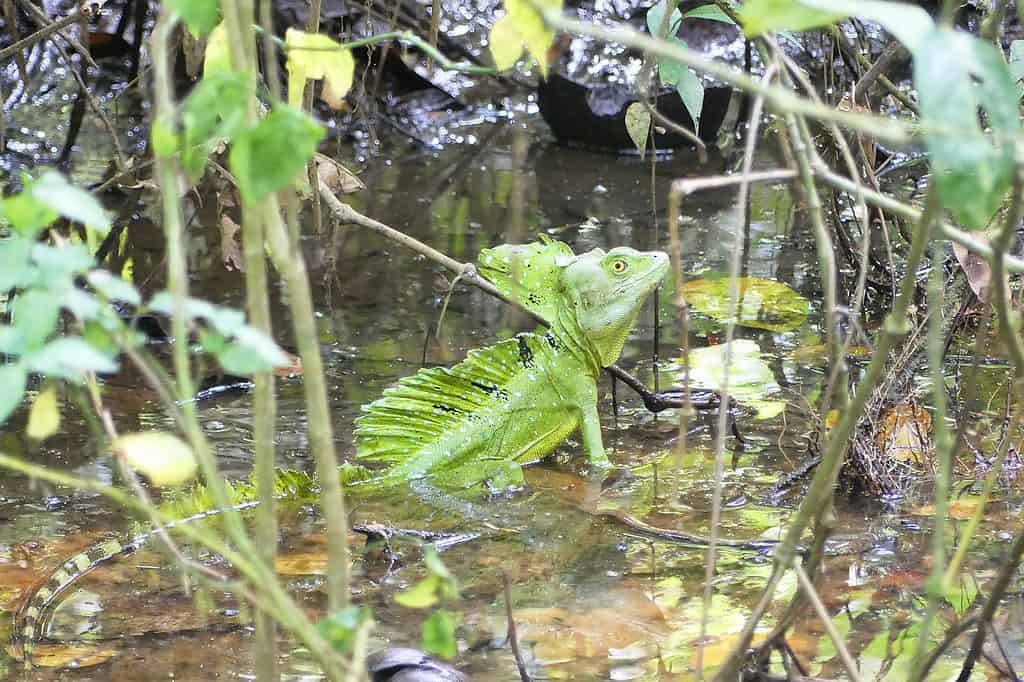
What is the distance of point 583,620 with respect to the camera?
2721 mm

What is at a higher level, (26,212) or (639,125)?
(26,212)

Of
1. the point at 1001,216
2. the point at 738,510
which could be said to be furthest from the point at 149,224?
the point at 1001,216

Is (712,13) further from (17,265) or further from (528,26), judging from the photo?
(17,265)

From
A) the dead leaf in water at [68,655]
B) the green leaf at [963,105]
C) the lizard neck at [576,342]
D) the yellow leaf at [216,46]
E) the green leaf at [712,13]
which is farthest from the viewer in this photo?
the lizard neck at [576,342]

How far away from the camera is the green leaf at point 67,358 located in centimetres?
111

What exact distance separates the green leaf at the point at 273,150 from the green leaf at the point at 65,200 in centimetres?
15

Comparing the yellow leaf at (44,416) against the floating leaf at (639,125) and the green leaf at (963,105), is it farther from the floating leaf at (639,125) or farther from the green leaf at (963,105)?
the floating leaf at (639,125)

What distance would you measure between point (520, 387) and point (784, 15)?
291 centimetres

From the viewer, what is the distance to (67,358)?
111cm

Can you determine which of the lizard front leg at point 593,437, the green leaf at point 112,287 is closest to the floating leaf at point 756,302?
the lizard front leg at point 593,437

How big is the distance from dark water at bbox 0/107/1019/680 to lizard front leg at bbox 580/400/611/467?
7 cm

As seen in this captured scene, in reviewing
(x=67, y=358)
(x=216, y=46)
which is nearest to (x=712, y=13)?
(x=216, y=46)

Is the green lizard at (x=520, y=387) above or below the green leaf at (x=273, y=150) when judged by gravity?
below

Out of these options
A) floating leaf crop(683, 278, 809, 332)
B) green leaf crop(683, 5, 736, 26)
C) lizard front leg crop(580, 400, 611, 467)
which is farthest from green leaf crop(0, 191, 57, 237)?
floating leaf crop(683, 278, 809, 332)
